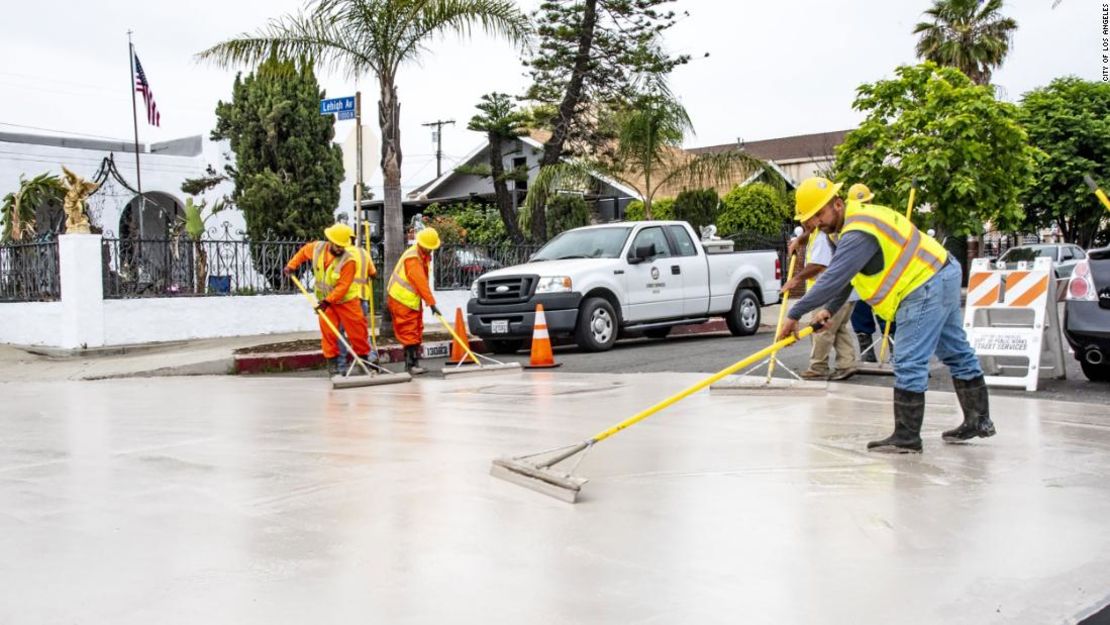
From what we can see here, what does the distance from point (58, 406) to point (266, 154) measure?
1122cm

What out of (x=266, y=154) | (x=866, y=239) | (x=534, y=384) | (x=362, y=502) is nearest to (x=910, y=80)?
(x=266, y=154)

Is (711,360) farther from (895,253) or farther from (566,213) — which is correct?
(566,213)

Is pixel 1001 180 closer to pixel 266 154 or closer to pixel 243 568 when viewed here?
pixel 266 154

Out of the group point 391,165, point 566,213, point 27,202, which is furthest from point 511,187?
point 391,165

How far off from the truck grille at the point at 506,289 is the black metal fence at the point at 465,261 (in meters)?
4.56

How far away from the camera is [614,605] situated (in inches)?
154

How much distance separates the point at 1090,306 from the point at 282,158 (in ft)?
49.6

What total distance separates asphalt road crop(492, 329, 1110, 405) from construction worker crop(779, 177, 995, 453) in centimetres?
314

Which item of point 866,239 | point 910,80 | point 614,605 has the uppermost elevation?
point 910,80

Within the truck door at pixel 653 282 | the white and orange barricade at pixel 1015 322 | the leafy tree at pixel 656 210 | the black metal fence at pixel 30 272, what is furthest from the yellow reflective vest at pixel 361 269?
the leafy tree at pixel 656 210

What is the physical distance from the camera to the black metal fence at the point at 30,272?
15688 millimetres

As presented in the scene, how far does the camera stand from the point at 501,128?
88.2ft

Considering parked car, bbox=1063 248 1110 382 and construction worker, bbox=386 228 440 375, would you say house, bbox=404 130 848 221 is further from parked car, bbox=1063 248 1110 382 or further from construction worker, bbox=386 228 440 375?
parked car, bbox=1063 248 1110 382

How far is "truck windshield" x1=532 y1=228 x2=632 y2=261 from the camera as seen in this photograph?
14.9m
